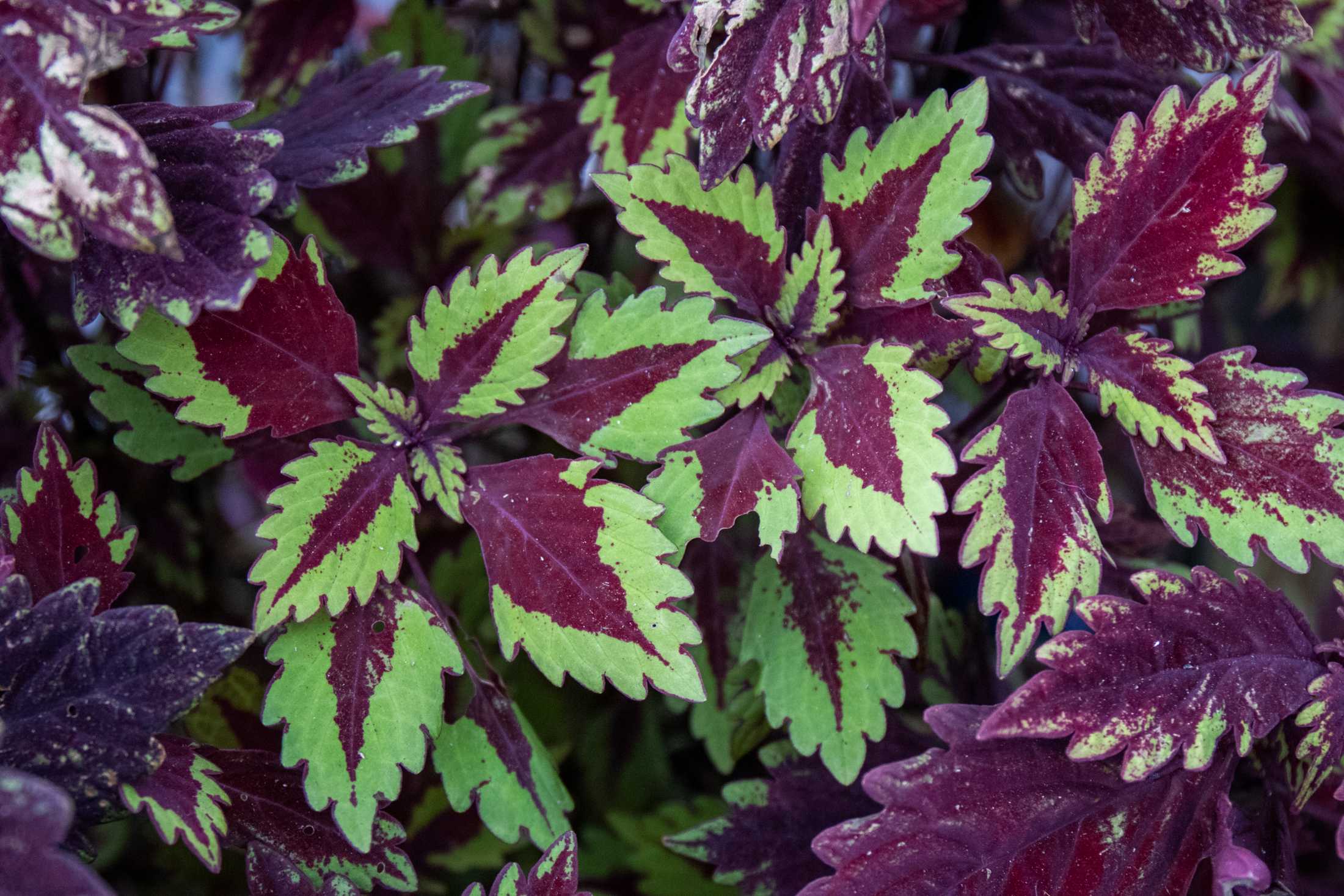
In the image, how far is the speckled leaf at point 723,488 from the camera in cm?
58

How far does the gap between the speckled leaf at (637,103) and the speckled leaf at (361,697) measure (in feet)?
1.17

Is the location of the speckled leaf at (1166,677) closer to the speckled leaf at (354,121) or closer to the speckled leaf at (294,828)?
the speckled leaf at (294,828)


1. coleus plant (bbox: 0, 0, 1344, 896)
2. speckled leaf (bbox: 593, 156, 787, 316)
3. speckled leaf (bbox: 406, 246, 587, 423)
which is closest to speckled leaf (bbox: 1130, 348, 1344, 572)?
coleus plant (bbox: 0, 0, 1344, 896)

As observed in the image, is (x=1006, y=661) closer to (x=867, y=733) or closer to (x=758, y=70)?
(x=867, y=733)

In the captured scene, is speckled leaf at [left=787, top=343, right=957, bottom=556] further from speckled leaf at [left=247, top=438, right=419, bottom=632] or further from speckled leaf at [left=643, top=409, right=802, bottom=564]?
speckled leaf at [left=247, top=438, right=419, bottom=632]

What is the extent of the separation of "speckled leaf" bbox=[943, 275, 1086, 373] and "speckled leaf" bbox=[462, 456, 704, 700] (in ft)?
0.70

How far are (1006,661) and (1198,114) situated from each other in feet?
1.08

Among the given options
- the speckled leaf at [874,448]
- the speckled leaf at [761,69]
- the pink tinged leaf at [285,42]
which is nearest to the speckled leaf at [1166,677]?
the speckled leaf at [874,448]

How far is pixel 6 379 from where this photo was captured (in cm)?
77

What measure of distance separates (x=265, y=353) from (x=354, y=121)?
179 millimetres

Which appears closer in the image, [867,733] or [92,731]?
[92,731]

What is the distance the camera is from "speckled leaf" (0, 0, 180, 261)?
480mm

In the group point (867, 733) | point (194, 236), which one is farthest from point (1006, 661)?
point (194, 236)

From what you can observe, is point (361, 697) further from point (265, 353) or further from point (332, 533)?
point (265, 353)
